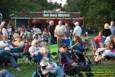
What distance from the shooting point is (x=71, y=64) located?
14.3m

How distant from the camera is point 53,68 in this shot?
1273 centimetres

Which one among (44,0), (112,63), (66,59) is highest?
(66,59)

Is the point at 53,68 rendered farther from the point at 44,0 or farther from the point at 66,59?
the point at 44,0

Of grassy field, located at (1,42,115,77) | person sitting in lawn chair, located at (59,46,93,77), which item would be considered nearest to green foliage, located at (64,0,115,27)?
grassy field, located at (1,42,115,77)

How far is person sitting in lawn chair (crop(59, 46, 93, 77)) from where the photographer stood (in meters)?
14.1

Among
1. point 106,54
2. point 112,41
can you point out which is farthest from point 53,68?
point 112,41

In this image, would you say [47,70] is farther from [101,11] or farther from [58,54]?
[101,11]

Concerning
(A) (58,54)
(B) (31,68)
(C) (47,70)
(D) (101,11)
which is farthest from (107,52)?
(D) (101,11)

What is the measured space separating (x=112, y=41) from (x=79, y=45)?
149 centimetres

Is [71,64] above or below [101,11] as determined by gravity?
above

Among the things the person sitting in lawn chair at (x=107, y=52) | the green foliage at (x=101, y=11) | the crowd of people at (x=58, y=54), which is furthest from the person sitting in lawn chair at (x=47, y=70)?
the green foliage at (x=101, y=11)

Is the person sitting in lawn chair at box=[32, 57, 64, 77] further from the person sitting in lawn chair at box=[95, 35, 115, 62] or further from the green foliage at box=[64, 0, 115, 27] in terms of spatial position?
the green foliage at box=[64, 0, 115, 27]

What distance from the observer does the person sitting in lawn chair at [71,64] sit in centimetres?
1409

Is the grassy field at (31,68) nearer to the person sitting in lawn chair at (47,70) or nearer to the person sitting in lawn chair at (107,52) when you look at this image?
the person sitting in lawn chair at (107,52)
